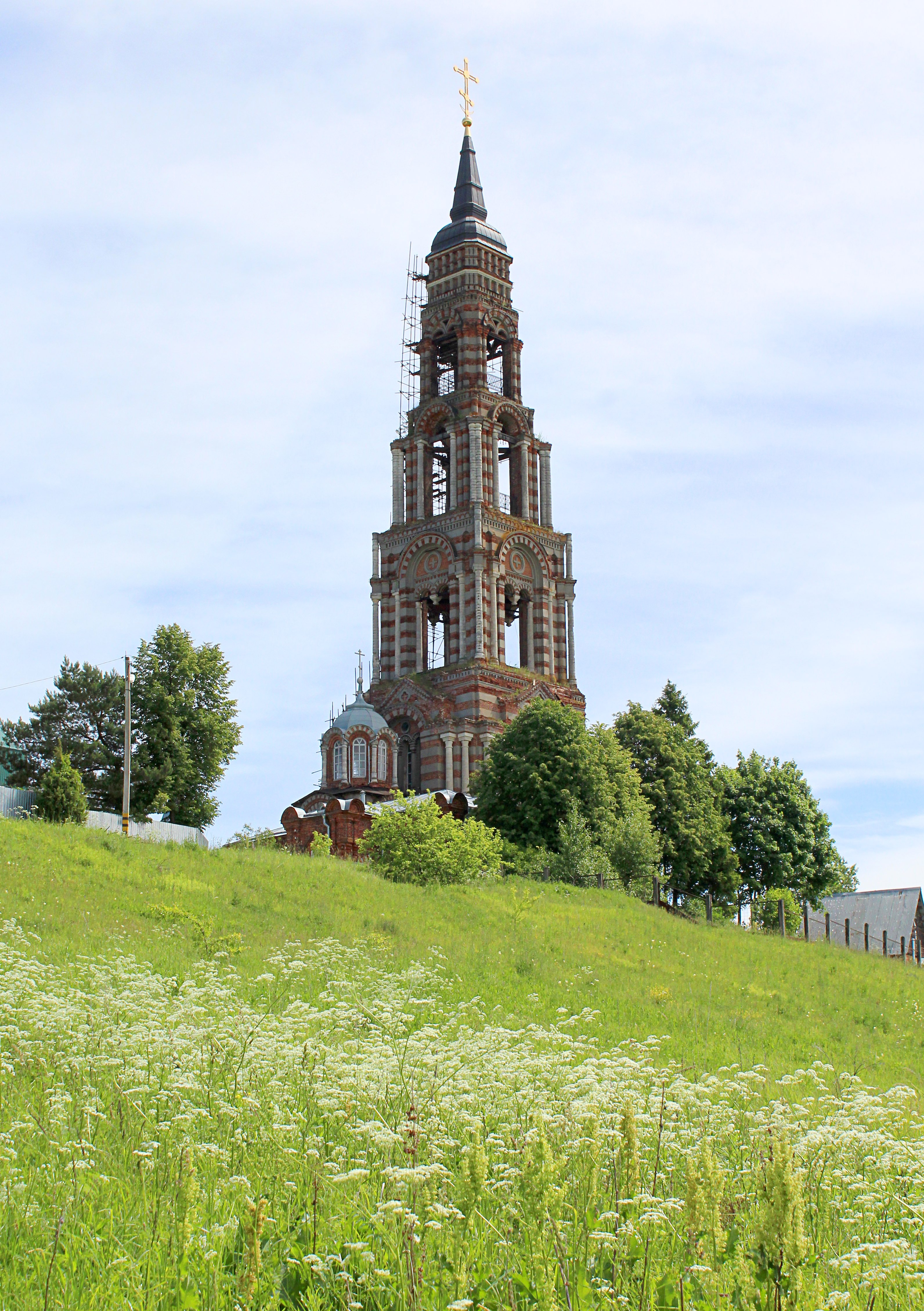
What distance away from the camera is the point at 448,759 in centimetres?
5431

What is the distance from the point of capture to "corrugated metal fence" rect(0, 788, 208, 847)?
35125mm

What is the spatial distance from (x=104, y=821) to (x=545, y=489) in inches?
1299

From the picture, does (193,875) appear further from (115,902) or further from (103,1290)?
(103,1290)

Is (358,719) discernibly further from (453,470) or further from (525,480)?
(525,480)

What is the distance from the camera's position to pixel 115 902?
66.4 ft

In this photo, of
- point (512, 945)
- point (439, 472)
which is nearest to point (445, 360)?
point (439, 472)

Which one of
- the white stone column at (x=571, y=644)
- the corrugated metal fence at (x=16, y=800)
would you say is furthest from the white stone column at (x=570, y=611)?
the corrugated metal fence at (x=16, y=800)

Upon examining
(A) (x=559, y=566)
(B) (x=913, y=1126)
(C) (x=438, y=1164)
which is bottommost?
(B) (x=913, y=1126)

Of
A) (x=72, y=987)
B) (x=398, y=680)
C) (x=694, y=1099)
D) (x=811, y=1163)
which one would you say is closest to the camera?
(x=811, y=1163)

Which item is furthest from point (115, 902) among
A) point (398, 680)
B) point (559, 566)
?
point (559, 566)

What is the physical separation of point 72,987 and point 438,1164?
23.2 ft

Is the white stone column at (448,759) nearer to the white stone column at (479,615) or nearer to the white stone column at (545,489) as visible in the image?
the white stone column at (479,615)

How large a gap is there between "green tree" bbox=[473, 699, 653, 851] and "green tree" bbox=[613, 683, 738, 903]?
3718 millimetres

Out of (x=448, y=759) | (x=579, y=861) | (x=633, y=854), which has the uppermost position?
(x=448, y=759)
